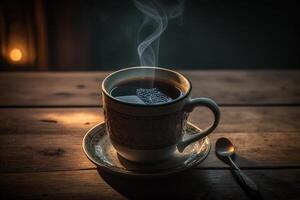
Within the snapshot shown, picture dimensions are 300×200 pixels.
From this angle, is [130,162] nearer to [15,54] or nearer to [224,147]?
[224,147]

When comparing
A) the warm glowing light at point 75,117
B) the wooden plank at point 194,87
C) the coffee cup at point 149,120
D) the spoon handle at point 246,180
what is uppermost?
the coffee cup at point 149,120

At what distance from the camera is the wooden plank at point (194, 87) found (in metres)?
1.16

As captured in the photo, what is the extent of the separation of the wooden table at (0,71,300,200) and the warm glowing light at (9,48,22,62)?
1.08 meters

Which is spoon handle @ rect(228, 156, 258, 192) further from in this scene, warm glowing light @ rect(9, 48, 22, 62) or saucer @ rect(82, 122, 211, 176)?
warm glowing light @ rect(9, 48, 22, 62)

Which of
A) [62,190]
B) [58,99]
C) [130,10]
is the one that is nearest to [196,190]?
[62,190]

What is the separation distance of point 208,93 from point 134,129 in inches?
18.7

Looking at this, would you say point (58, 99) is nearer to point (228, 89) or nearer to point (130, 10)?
point (228, 89)

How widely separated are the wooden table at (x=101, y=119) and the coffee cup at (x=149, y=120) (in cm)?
6

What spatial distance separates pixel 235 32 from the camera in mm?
2482

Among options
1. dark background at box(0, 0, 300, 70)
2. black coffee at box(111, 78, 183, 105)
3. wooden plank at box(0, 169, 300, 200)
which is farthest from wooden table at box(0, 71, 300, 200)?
dark background at box(0, 0, 300, 70)

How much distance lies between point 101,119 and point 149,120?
0.31 metres

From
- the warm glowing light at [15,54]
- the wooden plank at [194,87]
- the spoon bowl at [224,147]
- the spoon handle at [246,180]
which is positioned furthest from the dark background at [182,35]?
the spoon handle at [246,180]

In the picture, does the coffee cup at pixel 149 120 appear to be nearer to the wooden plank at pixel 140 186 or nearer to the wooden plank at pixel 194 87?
the wooden plank at pixel 140 186

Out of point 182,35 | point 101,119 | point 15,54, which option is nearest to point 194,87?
point 101,119
